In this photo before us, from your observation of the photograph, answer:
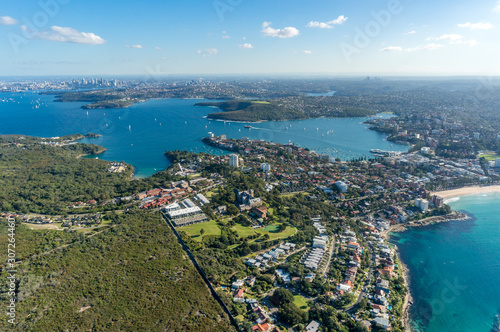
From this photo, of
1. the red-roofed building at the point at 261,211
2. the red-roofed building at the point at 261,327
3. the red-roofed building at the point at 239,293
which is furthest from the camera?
the red-roofed building at the point at 261,211

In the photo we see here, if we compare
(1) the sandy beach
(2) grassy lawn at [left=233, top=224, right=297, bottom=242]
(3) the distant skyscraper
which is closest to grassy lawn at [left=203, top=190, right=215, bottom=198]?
(2) grassy lawn at [left=233, top=224, right=297, bottom=242]

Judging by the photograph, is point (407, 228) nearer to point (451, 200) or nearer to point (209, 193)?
point (451, 200)

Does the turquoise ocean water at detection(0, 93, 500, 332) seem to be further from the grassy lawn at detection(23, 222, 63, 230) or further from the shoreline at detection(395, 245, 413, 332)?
the grassy lawn at detection(23, 222, 63, 230)

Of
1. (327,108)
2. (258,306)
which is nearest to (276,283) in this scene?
(258,306)

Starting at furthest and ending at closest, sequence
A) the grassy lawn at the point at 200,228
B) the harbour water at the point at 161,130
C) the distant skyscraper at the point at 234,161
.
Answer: the harbour water at the point at 161,130 < the distant skyscraper at the point at 234,161 < the grassy lawn at the point at 200,228

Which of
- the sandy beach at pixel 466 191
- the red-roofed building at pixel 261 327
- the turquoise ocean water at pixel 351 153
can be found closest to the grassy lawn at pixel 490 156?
the turquoise ocean water at pixel 351 153

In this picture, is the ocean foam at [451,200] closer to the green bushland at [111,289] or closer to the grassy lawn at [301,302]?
the grassy lawn at [301,302]
